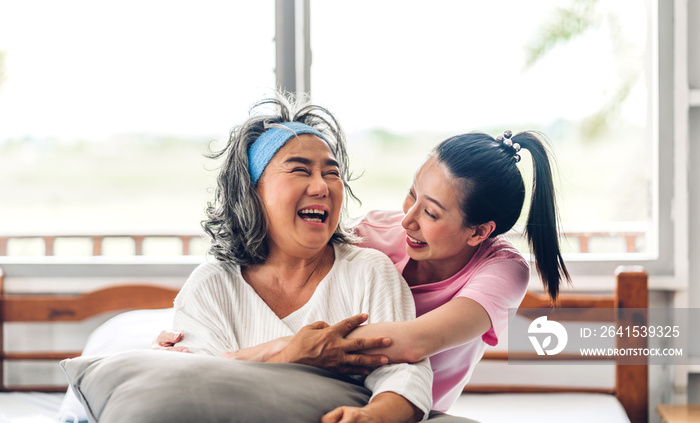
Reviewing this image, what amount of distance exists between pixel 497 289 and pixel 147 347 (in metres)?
1.01

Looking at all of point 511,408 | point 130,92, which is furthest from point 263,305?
point 130,92

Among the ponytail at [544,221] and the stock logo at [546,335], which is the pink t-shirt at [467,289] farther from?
the stock logo at [546,335]

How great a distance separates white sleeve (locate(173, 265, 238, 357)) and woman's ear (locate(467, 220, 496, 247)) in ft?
1.72

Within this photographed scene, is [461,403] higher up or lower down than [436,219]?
lower down

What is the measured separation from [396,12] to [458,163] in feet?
4.72

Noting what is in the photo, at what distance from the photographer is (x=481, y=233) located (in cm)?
129

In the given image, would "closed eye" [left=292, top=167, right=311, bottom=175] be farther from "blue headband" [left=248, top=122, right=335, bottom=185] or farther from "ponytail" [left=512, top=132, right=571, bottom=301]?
"ponytail" [left=512, top=132, right=571, bottom=301]

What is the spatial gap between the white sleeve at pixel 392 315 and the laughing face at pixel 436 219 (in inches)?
3.2

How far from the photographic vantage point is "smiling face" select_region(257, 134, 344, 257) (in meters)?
1.17

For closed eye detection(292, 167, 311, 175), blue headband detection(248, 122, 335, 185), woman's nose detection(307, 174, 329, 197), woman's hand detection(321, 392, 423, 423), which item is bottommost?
woman's hand detection(321, 392, 423, 423)

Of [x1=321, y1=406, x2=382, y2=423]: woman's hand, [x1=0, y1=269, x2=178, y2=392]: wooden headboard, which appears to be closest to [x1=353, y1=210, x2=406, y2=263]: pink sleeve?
[x1=321, y1=406, x2=382, y2=423]: woman's hand

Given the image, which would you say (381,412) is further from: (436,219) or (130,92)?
(130,92)

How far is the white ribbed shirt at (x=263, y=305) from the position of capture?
1156mm

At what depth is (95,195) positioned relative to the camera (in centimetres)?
281
